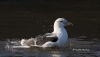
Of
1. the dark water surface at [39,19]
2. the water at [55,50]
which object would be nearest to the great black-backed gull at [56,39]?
the water at [55,50]

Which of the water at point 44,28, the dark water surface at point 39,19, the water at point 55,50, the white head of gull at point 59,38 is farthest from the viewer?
the dark water surface at point 39,19

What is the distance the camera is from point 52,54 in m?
14.0

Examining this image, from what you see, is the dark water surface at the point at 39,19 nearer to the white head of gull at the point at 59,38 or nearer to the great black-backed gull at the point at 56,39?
the great black-backed gull at the point at 56,39

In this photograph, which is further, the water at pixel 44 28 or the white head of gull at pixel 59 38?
the white head of gull at pixel 59 38

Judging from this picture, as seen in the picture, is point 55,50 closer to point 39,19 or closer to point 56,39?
point 56,39

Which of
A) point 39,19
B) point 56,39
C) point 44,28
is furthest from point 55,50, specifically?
point 39,19

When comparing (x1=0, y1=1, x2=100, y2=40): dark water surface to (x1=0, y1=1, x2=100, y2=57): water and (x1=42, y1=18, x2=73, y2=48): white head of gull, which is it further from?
(x1=42, y1=18, x2=73, y2=48): white head of gull

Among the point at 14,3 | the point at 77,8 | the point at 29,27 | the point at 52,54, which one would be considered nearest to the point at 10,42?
the point at 52,54

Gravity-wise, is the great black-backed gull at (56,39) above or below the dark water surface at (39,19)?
below

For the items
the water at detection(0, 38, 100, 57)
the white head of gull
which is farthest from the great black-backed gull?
the water at detection(0, 38, 100, 57)

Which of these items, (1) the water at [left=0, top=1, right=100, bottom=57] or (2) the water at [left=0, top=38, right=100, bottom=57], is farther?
(1) the water at [left=0, top=1, right=100, bottom=57]

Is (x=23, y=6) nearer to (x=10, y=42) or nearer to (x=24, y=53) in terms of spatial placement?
(x=10, y=42)

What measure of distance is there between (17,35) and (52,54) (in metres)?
3.87

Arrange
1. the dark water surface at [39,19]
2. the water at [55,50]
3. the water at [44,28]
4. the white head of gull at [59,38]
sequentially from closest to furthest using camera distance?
the water at [55,50]
the water at [44,28]
the white head of gull at [59,38]
the dark water surface at [39,19]
